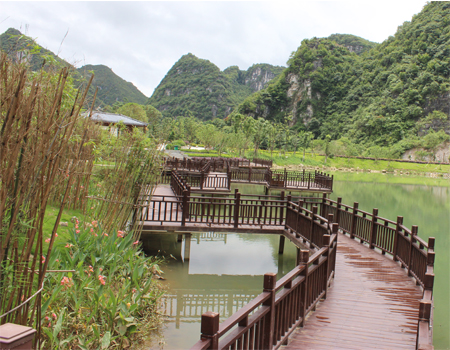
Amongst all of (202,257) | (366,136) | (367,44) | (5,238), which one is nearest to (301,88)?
(366,136)

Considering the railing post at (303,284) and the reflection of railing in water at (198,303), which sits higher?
the railing post at (303,284)

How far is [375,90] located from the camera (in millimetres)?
76688

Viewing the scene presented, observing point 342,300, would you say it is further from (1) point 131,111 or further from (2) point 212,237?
(1) point 131,111

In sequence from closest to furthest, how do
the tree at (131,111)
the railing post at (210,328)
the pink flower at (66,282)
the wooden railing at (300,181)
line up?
1. the railing post at (210,328)
2. the pink flower at (66,282)
3. the wooden railing at (300,181)
4. the tree at (131,111)

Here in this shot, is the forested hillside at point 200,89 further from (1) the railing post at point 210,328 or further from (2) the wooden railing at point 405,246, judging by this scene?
(1) the railing post at point 210,328

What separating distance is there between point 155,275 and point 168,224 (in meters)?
1.36

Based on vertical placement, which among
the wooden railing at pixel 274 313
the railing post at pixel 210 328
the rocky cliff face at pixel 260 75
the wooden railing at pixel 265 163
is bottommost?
the wooden railing at pixel 274 313

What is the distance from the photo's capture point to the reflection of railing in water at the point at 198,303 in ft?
19.2

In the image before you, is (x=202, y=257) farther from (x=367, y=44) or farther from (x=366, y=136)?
(x=367, y=44)

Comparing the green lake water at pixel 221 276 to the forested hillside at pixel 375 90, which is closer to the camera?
the green lake water at pixel 221 276

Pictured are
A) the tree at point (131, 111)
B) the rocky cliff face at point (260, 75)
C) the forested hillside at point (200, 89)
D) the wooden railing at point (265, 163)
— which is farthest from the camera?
the rocky cliff face at point (260, 75)

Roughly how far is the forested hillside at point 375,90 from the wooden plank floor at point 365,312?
2160 inches

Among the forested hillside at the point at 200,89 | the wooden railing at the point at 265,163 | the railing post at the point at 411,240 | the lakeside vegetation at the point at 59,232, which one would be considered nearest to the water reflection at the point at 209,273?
the lakeside vegetation at the point at 59,232

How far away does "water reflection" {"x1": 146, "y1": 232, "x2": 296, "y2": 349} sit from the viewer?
569cm
